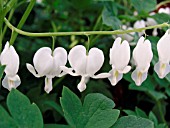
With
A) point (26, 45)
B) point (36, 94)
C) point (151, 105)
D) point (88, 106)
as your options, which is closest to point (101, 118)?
point (88, 106)

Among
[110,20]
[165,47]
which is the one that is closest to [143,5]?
[110,20]

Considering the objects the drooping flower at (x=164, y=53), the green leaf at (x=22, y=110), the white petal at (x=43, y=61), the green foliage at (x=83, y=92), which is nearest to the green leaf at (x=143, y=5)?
the green foliage at (x=83, y=92)

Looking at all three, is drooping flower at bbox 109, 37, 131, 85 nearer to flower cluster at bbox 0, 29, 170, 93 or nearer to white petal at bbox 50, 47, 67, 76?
flower cluster at bbox 0, 29, 170, 93

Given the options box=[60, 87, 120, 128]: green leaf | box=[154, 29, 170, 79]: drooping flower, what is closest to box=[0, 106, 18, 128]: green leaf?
box=[60, 87, 120, 128]: green leaf

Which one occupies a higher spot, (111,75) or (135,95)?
(111,75)

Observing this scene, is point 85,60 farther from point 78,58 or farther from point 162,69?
point 162,69

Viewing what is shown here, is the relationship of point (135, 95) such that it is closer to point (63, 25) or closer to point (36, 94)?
point (36, 94)
